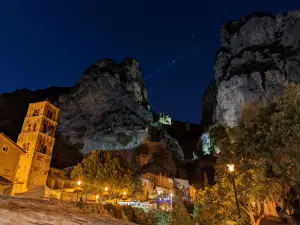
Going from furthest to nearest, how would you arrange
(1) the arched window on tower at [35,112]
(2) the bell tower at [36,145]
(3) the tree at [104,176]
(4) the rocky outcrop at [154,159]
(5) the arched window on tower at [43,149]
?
(4) the rocky outcrop at [154,159] < (1) the arched window on tower at [35,112] < (5) the arched window on tower at [43,149] < (2) the bell tower at [36,145] < (3) the tree at [104,176]

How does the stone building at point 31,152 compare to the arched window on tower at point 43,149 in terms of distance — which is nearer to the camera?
the stone building at point 31,152

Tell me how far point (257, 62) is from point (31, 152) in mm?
58365

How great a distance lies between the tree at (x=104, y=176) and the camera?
118 ft

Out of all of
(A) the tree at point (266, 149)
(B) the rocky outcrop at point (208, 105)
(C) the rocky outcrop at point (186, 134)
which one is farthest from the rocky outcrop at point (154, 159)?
(B) the rocky outcrop at point (208, 105)

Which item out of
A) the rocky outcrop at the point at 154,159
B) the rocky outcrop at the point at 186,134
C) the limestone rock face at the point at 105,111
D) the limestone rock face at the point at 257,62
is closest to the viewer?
the rocky outcrop at the point at 154,159

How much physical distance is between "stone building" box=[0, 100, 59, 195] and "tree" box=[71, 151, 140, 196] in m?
6.81

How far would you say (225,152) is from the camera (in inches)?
1035

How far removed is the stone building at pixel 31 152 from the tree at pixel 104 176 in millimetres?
6806

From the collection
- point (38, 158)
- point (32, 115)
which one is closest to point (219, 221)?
point (38, 158)

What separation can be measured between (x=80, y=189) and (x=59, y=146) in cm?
2702

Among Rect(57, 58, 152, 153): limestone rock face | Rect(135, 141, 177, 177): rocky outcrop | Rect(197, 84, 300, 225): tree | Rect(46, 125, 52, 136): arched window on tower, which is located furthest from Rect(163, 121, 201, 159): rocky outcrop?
Rect(197, 84, 300, 225): tree

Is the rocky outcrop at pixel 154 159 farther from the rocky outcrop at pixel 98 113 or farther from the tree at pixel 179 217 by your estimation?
the tree at pixel 179 217

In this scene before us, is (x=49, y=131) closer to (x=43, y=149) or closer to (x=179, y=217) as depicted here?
(x=43, y=149)

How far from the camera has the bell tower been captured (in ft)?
123
